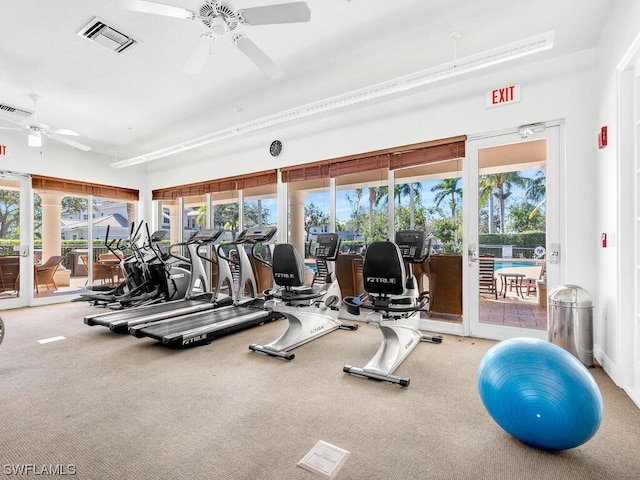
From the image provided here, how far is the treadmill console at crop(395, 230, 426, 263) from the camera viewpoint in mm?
3828

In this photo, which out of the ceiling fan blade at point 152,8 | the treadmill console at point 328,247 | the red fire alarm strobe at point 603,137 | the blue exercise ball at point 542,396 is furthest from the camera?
the treadmill console at point 328,247

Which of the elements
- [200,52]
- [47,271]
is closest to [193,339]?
[200,52]

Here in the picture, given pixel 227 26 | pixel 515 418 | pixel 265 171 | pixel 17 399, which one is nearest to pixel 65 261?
pixel 265 171

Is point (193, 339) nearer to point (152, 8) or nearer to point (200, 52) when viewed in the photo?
point (200, 52)

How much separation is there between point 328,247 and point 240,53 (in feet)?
8.09

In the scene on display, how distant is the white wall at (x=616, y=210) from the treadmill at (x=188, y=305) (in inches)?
188

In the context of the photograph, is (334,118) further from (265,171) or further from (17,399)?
(17,399)

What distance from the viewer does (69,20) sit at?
10.4 ft

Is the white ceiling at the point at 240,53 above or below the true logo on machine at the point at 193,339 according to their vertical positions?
above

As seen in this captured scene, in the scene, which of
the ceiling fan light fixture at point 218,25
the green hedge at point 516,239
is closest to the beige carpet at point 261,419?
the green hedge at point 516,239

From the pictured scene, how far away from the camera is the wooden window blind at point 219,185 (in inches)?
254

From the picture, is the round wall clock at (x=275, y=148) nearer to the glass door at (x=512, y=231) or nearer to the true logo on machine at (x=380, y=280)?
the glass door at (x=512, y=231)

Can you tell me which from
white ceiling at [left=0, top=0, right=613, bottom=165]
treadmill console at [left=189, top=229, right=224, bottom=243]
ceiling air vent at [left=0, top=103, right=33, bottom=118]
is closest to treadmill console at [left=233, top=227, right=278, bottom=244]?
treadmill console at [left=189, top=229, right=224, bottom=243]

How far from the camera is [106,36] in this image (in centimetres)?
339
